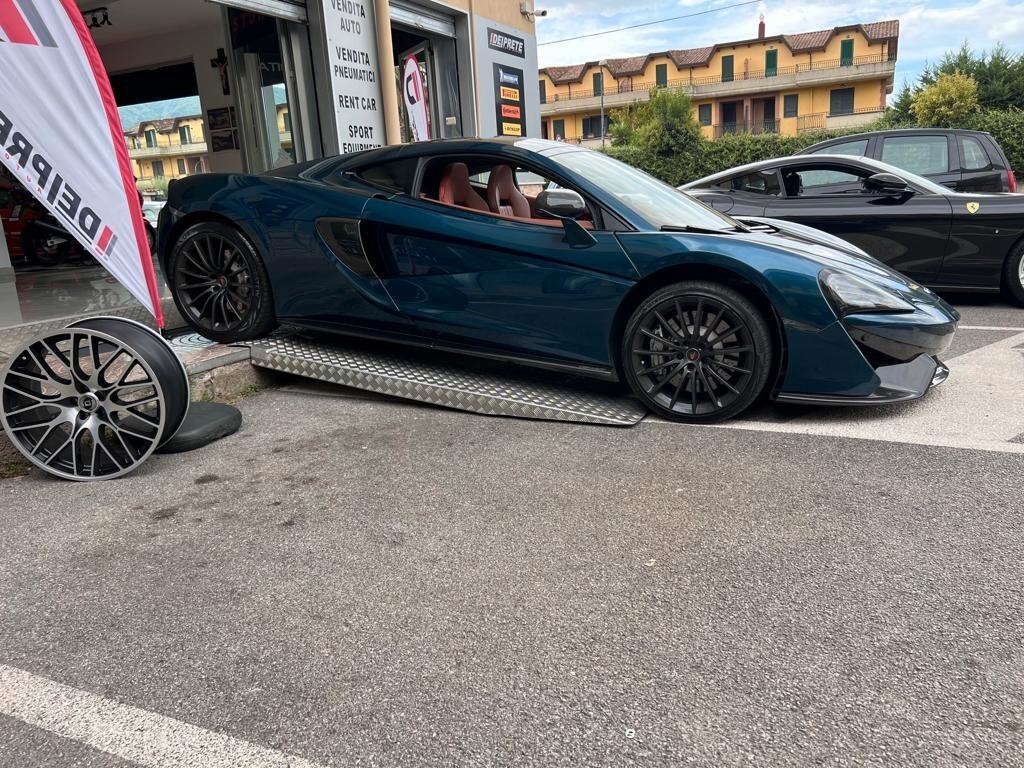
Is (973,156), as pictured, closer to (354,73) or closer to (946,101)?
(354,73)

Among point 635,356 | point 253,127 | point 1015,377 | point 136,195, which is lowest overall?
point 1015,377

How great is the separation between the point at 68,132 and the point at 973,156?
7882mm

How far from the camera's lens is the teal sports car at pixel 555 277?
3.56 m

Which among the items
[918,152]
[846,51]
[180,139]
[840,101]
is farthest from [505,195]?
[846,51]

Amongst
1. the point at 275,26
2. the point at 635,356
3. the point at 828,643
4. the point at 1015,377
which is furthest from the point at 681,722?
the point at 275,26

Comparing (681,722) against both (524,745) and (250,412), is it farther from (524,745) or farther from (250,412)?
(250,412)

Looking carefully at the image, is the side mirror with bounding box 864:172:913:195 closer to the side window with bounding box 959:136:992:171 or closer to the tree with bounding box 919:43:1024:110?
the side window with bounding box 959:136:992:171

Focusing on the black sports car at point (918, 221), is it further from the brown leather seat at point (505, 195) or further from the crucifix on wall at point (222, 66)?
the crucifix on wall at point (222, 66)

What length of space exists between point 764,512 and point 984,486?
2.79 ft

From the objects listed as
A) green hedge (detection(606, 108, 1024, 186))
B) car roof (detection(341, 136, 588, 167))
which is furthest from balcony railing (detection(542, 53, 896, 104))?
car roof (detection(341, 136, 588, 167))

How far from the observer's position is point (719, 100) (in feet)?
193

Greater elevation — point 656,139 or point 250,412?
point 656,139

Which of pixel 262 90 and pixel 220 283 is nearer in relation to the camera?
pixel 220 283

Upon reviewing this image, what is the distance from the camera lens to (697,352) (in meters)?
3.68
